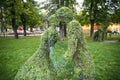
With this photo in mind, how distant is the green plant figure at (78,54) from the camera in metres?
5.69

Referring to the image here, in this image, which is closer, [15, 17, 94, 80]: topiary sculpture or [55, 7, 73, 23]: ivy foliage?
[15, 17, 94, 80]: topiary sculpture

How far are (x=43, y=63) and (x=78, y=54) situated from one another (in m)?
1.00

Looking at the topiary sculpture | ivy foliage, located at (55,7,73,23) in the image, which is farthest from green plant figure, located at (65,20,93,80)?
ivy foliage, located at (55,7,73,23)

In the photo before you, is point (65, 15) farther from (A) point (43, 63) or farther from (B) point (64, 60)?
(A) point (43, 63)

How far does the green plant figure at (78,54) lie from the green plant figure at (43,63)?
523 millimetres

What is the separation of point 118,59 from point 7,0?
56.7 ft

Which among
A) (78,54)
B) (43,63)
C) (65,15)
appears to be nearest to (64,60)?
(78,54)

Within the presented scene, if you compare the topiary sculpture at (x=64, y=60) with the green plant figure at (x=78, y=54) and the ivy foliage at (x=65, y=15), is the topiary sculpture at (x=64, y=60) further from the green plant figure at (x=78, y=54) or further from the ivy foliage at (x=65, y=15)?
the ivy foliage at (x=65, y=15)

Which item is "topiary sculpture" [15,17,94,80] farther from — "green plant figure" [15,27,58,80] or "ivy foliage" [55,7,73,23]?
"ivy foliage" [55,7,73,23]

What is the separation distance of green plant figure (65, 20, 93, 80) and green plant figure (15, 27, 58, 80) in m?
0.52

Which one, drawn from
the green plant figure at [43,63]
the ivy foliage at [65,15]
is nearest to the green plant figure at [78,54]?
the ivy foliage at [65,15]

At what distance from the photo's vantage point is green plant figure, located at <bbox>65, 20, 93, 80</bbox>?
18.7 feet

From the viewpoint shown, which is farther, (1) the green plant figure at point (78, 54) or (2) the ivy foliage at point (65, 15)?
(2) the ivy foliage at point (65, 15)

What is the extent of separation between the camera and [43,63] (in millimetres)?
6195
